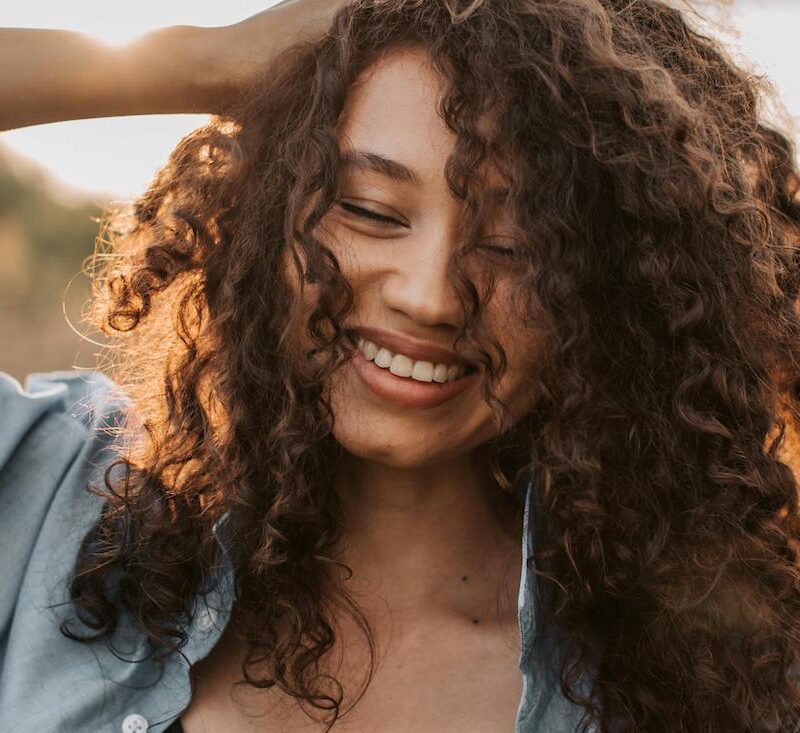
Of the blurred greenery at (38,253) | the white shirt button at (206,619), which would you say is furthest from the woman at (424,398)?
the blurred greenery at (38,253)

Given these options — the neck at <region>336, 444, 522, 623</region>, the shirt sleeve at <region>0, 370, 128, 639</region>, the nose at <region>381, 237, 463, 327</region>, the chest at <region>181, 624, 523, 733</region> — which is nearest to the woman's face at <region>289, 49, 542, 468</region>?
the nose at <region>381, 237, 463, 327</region>

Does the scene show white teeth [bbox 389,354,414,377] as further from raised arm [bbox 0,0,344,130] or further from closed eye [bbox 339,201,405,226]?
raised arm [bbox 0,0,344,130]

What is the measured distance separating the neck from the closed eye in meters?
0.53

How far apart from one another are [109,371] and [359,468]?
59 centimetres

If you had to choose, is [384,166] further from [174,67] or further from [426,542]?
[426,542]

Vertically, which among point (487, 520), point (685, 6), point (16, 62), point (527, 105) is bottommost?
point (487, 520)

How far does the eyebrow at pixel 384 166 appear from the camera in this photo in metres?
1.96

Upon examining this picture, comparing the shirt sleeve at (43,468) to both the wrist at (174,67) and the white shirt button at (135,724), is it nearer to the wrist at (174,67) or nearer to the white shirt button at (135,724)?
the white shirt button at (135,724)

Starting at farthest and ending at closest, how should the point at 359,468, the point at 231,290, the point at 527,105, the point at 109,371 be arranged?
1. the point at 109,371
2. the point at 359,468
3. the point at 231,290
4. the point at 527,105

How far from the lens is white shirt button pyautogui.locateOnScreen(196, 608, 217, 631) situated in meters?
2.19

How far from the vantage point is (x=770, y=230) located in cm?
217

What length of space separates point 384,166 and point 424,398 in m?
0.40

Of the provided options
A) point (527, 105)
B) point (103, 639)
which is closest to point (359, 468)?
point (103, 639)

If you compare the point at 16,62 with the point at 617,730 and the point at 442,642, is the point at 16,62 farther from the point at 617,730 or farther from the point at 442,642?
the point at 617,730
